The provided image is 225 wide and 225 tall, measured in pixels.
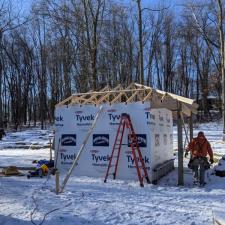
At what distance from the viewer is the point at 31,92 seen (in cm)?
6009

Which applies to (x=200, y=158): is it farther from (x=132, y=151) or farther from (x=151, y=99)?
(x=151, y=99)

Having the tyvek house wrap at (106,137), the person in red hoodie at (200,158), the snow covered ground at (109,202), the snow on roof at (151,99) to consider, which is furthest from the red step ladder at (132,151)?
the person in red hoodie at (200,158)

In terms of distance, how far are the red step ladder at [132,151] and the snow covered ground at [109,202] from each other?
48 cm

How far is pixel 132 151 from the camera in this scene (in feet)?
42.9

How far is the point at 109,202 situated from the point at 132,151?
3.52 m

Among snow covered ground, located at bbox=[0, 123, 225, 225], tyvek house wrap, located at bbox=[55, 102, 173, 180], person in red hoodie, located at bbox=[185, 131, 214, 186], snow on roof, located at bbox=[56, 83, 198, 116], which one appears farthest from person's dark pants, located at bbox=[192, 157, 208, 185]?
snow on roof, located at bbox=[56, 83, 198, 116]

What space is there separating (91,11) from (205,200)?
20.5 metres

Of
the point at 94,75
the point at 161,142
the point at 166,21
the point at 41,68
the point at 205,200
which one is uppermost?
the point at 166,21

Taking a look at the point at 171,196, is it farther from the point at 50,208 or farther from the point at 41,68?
the point at 41,68

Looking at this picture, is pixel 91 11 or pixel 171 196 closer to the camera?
pixel 171 196

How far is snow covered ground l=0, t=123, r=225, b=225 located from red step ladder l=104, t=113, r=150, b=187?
0.48 metres

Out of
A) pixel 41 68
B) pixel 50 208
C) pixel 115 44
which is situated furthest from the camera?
pixel 41 68

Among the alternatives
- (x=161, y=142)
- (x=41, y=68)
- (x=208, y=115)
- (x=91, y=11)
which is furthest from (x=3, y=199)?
(x=41, y=68)

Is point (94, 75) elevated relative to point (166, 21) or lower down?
lower down
